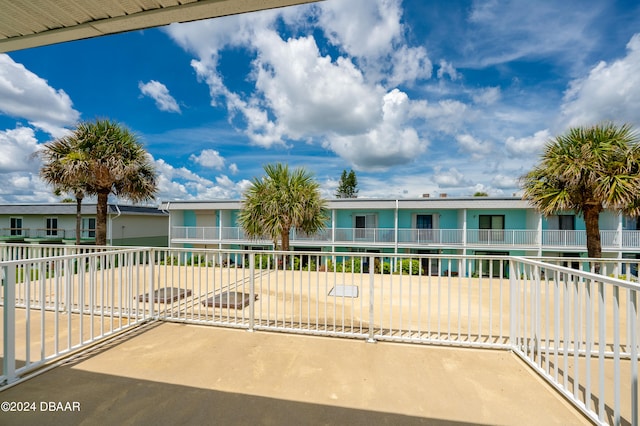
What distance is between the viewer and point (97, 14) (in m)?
1.94

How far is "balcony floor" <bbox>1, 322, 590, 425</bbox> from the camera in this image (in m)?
2.05

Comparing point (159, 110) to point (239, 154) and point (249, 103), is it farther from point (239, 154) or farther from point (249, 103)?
point (239, 154)

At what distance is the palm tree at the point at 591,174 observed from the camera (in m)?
6.70

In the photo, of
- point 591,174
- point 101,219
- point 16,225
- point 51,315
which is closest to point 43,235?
point 16,225

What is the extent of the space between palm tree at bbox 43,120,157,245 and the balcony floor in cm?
810

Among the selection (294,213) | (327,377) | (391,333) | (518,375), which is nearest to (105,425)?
(327,377)

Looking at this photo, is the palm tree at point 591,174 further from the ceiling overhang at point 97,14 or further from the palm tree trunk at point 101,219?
the palm tree trunk at point 101,219

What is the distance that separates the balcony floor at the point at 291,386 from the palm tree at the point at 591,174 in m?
6.57

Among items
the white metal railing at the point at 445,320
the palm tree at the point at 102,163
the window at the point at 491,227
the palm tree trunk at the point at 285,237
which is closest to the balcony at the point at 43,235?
the palm tree at the point at 102,163

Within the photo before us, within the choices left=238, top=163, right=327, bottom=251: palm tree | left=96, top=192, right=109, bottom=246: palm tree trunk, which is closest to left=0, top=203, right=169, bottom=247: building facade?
left=96, top=192, right=109, bottom=246: palm tree trunk

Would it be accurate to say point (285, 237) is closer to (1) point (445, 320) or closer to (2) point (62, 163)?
(1) point (445, 320)

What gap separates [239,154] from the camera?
89.5 ft

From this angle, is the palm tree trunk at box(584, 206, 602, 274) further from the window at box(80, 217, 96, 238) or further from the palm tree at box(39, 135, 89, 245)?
the window at box(80, 217, 96, 238)

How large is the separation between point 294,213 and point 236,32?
588cm
